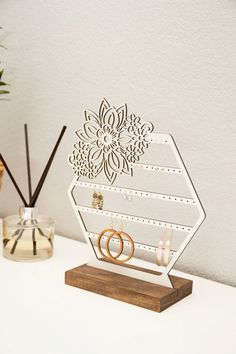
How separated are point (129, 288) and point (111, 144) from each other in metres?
0.24

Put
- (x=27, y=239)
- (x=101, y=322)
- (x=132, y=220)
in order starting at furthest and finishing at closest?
1. (x=27, y=239)
2. (x=132, y=220)
3. (x=101, y=322)

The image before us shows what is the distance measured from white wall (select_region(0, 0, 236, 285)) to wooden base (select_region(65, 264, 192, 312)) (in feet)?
0.56

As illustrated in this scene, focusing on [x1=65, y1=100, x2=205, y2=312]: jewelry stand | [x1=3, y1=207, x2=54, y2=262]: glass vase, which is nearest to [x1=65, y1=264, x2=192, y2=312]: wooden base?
[x1=65, y1=100, x2=205, y2=312]: jewelry stand

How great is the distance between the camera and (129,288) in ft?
2.60

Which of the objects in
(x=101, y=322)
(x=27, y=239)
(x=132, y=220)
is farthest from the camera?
(x=27, y=239)

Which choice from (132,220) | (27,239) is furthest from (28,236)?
(132,220)

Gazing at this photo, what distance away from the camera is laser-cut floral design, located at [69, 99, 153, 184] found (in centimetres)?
81

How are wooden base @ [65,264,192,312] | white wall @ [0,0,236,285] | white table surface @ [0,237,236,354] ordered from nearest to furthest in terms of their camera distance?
white table surface @ [0,237,236,354] → wooden base @ [65,264,192,312] → white wall @ [0,0,236,285]

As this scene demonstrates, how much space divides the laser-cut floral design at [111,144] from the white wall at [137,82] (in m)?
0.14

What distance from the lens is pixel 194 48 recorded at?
0.93 meters

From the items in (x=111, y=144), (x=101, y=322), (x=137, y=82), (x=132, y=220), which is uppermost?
(x=137, y=82)

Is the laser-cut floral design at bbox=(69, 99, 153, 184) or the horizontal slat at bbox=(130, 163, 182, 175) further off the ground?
the laser-cut floral design at bbox=(69, 99, 153, 184)

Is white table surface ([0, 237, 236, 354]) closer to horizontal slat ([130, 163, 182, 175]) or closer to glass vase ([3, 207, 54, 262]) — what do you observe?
glass vase ([3, 207, 54, 262])

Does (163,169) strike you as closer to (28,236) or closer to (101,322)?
(101,322)
